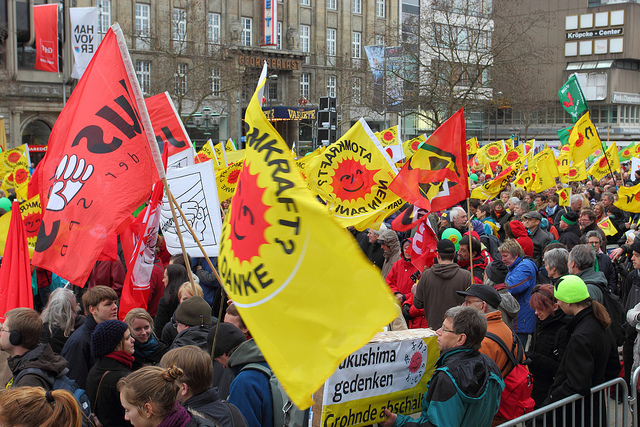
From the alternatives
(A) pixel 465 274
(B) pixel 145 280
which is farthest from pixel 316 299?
(A) pixel 465 274

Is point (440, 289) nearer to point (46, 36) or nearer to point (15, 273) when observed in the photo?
point (15, 273)

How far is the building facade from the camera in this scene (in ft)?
111

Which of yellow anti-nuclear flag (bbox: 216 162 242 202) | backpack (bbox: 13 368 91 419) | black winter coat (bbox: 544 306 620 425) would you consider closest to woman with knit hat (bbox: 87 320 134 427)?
backpack (bbox: 13 368 91 419)

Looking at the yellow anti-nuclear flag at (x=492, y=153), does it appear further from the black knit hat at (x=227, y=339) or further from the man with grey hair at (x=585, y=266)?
the black knit hat at (x=227, y=339)

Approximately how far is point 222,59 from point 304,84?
60.0 ft

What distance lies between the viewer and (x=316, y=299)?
2670 millimetres

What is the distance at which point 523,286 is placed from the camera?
6.16m

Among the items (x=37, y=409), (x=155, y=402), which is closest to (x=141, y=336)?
(x=155, y=402)

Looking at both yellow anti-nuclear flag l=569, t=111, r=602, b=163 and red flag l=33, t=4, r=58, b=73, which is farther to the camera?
red flag l=33, t=4, r=58, b=73

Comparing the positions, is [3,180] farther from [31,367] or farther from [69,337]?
[31,367]

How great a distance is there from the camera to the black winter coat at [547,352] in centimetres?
456

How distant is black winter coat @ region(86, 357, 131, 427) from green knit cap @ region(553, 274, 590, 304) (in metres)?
2.82

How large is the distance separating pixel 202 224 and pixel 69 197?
1672 mm

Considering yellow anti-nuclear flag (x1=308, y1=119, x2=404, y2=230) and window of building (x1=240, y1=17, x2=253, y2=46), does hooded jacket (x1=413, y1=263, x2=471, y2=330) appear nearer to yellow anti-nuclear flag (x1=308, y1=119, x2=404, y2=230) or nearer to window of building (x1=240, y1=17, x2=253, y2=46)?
yellow anti-nuclear flag (x1=308, y1=119, x2=404, y2=230)
